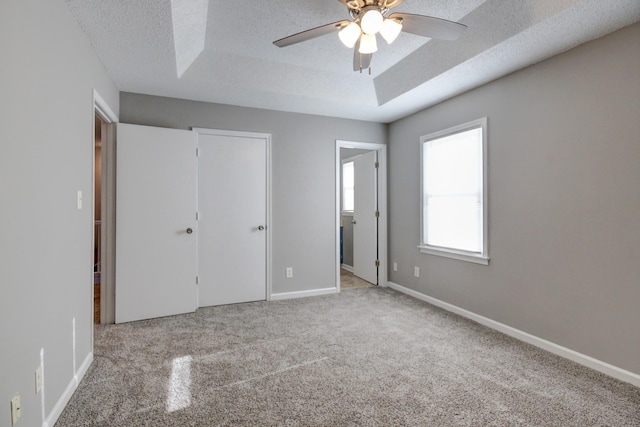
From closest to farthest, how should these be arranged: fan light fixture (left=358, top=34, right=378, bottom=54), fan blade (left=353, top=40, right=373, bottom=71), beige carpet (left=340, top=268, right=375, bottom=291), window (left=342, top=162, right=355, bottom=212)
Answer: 1. fan light fixture (left=358, top=34, right=378, bottom=54)
2. fan blade (left=353, top=40, right=373, bottom=71)
3. beige carpet (left=340, top=268, right=375, bottom=291)
4. window (left=342, top=162, right=355, bottom=212)

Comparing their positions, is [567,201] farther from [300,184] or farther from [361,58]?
[300,184]

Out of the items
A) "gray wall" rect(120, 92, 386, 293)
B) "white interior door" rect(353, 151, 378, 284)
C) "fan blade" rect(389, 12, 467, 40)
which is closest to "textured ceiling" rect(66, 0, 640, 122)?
"gray wall" rect(120, 92, 386, 293)

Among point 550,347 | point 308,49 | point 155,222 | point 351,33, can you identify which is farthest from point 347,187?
point 351,33

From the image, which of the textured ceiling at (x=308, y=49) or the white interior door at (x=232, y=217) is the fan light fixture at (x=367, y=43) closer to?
the textured ceiling at (x=308, y=49)

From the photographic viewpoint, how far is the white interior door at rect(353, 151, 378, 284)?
4.86 meters

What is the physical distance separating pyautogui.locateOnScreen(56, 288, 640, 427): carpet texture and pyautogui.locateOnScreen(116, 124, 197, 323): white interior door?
265 millimetres

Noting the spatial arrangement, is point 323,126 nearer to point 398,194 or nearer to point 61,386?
point 398,194

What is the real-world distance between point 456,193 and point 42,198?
3466mm

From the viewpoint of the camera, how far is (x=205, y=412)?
6.07ft

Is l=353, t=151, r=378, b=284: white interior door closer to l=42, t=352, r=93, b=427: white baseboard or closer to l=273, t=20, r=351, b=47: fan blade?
l=273, t=20, r=351, b=47: fan blade

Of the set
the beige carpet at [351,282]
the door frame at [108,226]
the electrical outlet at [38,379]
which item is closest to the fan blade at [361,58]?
the door frame at [108,226]

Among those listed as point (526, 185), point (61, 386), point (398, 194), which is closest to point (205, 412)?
point (61, 386)

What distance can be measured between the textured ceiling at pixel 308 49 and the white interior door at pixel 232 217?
520 millimetres

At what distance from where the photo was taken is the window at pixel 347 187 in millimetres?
6250
